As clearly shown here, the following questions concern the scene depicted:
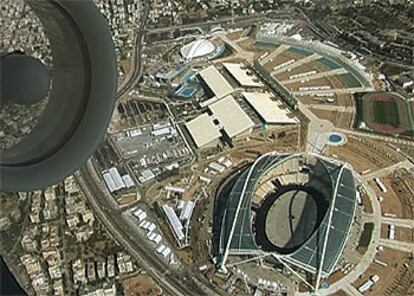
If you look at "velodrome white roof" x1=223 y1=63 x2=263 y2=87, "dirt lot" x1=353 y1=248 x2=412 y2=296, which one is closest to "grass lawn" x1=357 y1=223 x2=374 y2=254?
"dirt lot" x1=353 y1=248 x2=412 y2=296

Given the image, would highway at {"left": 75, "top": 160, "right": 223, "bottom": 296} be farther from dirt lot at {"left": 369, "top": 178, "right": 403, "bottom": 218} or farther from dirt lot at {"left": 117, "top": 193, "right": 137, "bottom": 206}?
dirt lot at {"left": 369, "top": 178, "right": 403, "bottom": 218}

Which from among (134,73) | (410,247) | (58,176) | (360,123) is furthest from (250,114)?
(58,176)

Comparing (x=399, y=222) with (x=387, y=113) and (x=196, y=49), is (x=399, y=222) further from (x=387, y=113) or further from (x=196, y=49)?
(x=196, y=49)

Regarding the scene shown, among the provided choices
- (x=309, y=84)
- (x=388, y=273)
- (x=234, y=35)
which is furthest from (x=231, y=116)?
(x=388, y=273)

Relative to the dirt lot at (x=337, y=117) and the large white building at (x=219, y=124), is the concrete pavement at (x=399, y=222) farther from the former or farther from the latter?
the large white building at (x=219, y=124)

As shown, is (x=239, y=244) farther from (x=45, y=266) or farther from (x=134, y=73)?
(x=134, y=73)

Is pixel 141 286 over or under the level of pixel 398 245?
over

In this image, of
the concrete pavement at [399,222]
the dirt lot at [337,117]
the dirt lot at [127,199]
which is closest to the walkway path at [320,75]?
the dirt lot at [337,117]
